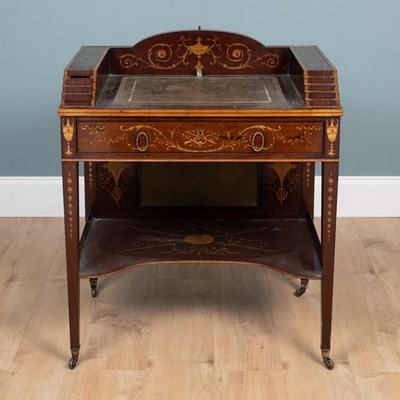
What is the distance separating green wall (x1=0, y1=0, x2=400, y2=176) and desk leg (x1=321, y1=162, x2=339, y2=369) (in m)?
1.25

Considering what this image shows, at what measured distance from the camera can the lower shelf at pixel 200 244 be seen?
2.93m

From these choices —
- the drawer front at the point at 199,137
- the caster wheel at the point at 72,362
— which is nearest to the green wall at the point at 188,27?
the drawer front at the point at 199,137

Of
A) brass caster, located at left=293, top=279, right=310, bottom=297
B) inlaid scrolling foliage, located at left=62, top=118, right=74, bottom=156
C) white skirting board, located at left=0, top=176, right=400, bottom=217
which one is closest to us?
inlaid scrolling foliage, located at left=62, top=118, right=74, bottom=156

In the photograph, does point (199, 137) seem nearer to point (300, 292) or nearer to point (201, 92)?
point (201, 92)

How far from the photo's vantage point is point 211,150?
269 centimetres

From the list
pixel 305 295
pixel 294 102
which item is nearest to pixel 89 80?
pixel 294 102

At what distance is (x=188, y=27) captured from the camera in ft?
12.5

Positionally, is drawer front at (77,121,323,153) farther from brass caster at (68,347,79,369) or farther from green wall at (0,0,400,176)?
green wall at (0,0,400,176)

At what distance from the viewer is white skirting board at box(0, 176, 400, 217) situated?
405cm

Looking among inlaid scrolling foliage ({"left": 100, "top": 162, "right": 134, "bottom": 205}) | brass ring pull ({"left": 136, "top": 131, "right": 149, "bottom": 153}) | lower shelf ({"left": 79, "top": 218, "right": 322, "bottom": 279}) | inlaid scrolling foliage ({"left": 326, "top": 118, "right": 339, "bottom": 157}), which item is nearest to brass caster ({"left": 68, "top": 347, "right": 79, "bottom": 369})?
lower shelf ({"left": 79, "top": 218, "right": 322, "bottom": 279})

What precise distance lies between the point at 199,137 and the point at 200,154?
0.16 ft

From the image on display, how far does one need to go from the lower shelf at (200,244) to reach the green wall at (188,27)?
896 mm

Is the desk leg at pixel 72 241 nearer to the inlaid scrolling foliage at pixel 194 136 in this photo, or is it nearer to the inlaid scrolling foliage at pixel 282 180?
the inlaid scrolling foliage at pixel 194 136

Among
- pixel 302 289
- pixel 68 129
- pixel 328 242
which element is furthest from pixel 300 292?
pixel 68 129
